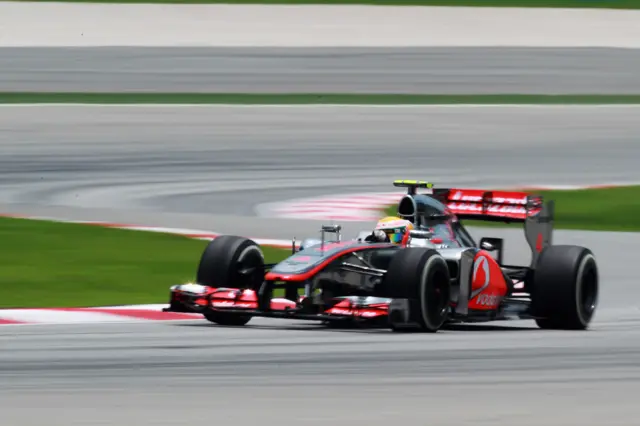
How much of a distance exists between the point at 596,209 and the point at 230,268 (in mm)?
10895

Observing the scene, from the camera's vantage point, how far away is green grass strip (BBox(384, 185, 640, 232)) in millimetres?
19031

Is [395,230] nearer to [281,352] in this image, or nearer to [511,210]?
[511,210]

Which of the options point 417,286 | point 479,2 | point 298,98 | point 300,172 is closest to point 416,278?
point 417,286

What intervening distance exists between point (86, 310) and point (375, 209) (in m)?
8.89

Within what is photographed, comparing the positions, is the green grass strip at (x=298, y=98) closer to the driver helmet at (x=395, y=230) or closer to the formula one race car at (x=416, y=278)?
the formula one race car at (x=416, y=278)

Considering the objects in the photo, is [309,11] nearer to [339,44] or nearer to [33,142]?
[339,44]

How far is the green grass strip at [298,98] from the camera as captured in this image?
2791 cm

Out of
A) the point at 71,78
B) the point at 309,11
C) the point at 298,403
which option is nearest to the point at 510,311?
the point at 298,403

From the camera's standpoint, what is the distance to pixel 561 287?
10.7m

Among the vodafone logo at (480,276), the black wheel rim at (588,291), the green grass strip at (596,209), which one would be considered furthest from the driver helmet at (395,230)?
the green grass strip at (596,209)

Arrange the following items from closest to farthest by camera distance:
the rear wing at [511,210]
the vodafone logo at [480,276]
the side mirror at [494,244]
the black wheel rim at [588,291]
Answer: the vodafone logo at [480,276], the black wheel rim at [588,291], the rear wing at [511,210], the side mirror at [494,244]

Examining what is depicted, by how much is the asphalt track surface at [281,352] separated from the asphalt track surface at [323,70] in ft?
18.8

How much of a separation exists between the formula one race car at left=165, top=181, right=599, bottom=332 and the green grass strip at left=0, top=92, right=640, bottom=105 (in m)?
17.1

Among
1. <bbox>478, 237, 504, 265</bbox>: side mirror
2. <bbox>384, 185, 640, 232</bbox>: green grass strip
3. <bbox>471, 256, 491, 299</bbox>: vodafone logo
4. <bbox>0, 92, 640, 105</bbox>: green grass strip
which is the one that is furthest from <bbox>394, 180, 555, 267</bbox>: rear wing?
<bbox>0, 92, 640, 105</bbox>: green grass strip
